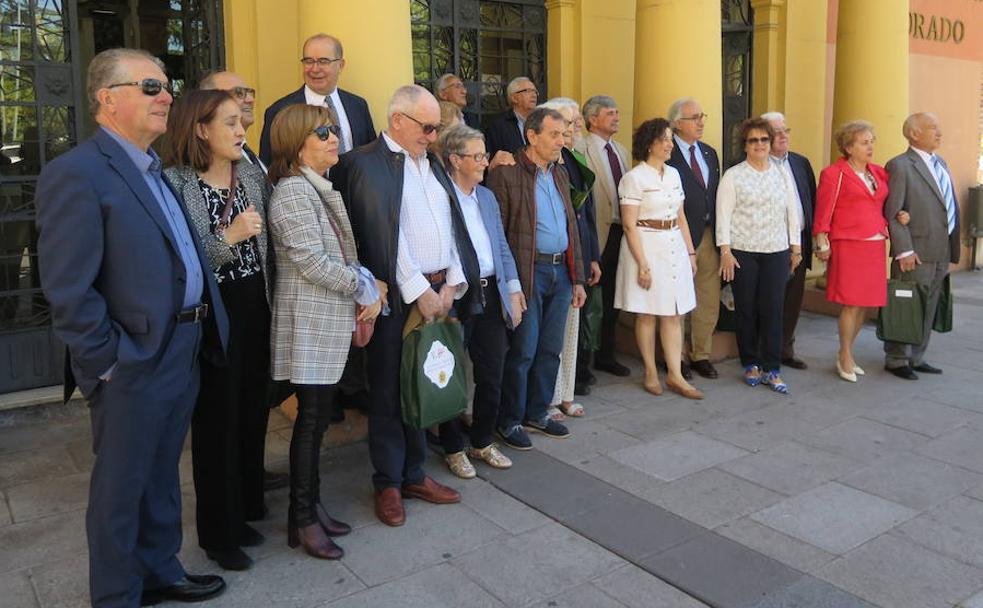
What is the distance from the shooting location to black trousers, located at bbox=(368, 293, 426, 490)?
12.1 feet

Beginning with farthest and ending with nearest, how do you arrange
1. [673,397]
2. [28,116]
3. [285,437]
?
[673,397]
[28,116]
[285,437]

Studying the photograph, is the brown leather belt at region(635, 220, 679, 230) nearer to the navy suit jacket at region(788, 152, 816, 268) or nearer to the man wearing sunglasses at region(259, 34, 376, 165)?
the navy suit jacket at region(788, 152, 816, 268)

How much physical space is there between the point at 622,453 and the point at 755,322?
1.95m

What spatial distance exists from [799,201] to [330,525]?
4.31 metres

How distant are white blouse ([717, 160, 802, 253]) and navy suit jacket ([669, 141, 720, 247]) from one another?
0.12 meters

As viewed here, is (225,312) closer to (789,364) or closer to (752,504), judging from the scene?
(752,504)

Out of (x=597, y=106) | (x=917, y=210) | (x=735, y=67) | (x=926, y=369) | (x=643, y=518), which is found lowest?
(x=643, y=518)

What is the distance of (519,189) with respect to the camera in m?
4.56

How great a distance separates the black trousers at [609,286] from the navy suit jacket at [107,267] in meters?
3.68

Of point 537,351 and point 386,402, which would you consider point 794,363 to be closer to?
point 537,351

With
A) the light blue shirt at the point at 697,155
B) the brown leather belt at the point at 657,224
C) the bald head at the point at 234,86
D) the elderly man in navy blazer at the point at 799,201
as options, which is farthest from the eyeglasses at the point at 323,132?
the elderly man in navy blazer at the point at 799,201

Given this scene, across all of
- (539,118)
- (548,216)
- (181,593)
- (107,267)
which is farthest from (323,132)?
(181,593)

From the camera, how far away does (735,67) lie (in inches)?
373

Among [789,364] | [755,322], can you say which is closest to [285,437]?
[755,322]
